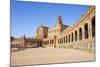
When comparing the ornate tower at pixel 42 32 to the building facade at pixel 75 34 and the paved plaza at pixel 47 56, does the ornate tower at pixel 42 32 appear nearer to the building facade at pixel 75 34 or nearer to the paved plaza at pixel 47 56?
the building facade at pixel 75 34

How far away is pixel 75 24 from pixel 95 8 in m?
0.39

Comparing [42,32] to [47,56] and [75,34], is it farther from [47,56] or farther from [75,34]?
[75,34]

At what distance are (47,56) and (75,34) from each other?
0.52 metres

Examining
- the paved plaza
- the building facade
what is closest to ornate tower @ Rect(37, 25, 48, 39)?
the building facade

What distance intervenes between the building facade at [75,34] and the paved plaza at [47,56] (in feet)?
0.24

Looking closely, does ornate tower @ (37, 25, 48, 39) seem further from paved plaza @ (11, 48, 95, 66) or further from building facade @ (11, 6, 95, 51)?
paved plaza @ (11, 48, 95, 66)

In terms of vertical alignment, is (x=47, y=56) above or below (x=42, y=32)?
below

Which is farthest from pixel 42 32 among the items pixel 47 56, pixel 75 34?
pixel 75 34

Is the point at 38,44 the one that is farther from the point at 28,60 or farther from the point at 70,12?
the point at 70,12

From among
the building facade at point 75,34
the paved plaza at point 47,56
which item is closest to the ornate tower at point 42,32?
the building facade at point 75,34

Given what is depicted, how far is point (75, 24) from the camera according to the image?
2906mm

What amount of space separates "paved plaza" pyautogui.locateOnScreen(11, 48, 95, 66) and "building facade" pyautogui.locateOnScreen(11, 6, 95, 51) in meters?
0.07

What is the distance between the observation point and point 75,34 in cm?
294
